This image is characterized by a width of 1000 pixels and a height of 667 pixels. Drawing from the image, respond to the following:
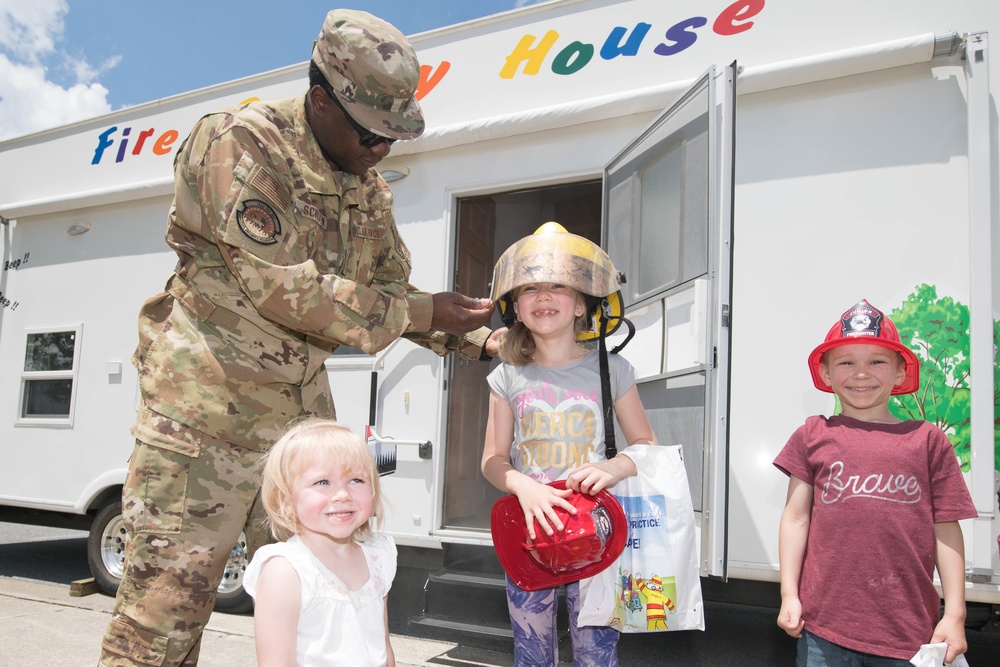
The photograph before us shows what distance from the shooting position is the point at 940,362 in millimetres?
2824

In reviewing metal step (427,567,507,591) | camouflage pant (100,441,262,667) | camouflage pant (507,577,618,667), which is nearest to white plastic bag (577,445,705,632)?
camouflage pant (507,577,618,667)

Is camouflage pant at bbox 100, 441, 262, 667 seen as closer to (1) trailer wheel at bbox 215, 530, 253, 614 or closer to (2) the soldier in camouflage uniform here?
(2) the soldier in camouflage uniform

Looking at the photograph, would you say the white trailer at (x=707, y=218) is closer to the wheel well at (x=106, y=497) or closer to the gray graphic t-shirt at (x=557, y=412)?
the wheel well at (x=106, y=497)

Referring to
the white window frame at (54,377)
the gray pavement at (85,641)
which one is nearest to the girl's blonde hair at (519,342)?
the gray pavement at (85,641)

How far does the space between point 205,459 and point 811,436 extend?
159cm

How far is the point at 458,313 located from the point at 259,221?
629mm

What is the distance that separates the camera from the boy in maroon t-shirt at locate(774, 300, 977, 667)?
1.84 metres

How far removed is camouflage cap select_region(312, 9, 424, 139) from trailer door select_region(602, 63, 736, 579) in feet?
4.10

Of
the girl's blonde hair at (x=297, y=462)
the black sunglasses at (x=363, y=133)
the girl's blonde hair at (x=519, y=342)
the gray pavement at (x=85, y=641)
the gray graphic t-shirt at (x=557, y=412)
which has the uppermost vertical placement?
the black sunglasses at (x=363, y=133)

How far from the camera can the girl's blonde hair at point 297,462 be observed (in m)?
1.59

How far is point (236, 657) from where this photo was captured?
344 centimetres

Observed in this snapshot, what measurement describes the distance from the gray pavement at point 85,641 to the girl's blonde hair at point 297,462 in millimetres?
2089

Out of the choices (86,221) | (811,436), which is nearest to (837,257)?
(811,436)

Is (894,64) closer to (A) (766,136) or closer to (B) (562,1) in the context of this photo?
(A) (766,136)
